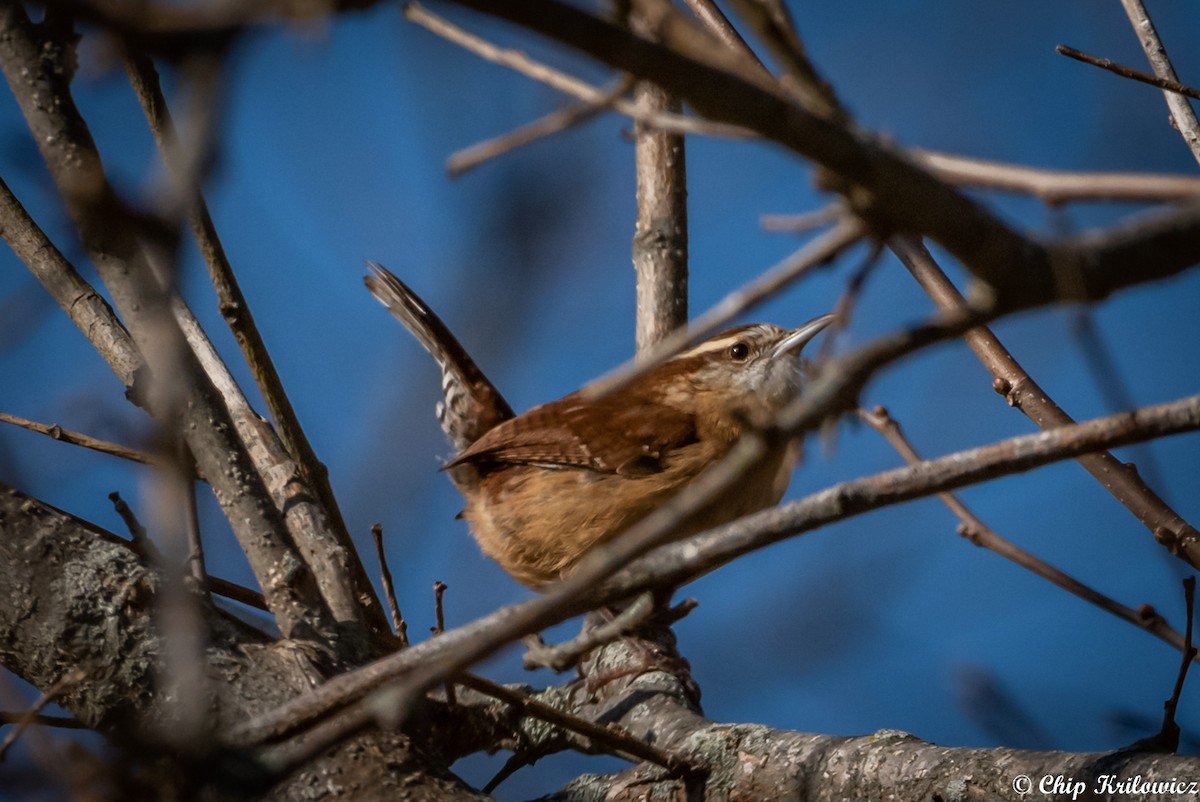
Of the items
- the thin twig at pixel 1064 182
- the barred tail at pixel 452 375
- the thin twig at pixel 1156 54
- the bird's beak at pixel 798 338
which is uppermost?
the barred tail at pixel 452 375

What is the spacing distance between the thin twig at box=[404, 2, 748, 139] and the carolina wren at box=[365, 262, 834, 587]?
8.15 ft

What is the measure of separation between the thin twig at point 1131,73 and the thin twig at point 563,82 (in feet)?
3.80

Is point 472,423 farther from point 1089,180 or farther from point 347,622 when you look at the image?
point 1089,180

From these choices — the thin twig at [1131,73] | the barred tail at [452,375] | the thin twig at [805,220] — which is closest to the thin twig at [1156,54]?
the thin twig at [1131,73]

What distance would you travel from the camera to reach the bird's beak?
4824 millimetres

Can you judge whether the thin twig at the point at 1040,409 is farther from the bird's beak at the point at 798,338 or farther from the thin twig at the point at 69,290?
the bird's beak at the point at 798,338

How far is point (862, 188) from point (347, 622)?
5.78ft

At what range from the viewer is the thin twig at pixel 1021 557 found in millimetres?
2096

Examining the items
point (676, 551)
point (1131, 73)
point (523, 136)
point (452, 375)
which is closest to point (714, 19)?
point (1131, 73)

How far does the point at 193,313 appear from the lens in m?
2.77

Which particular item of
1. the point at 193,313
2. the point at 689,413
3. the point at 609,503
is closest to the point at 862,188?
the point at 193,313

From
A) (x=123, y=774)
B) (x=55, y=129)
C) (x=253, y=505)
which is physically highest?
(x=55, y=129)

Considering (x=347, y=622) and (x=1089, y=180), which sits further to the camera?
(x=347, y=622)

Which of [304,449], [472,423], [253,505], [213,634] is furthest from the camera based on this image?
[472,423]
